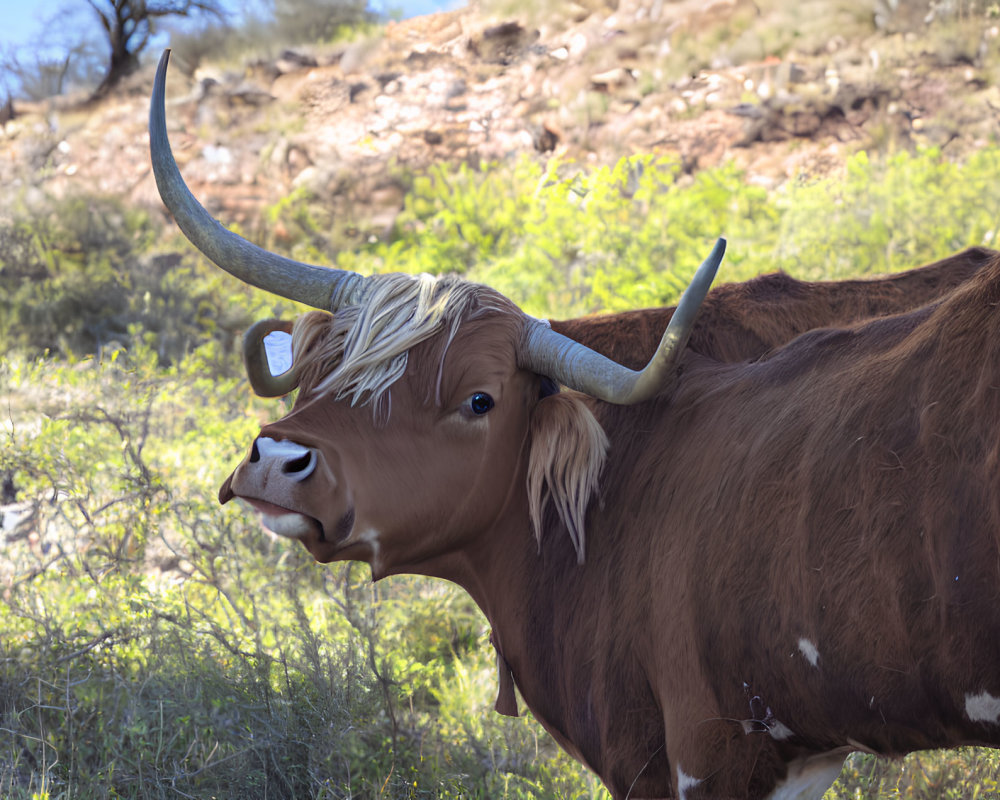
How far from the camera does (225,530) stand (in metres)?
5.19

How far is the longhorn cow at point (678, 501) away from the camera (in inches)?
74.9

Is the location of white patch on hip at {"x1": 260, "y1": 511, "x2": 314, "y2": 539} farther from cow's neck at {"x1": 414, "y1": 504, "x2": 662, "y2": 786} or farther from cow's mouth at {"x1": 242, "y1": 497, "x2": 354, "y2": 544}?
cow's neck at {"x1": 414, "y1": 504, "x2": 662, "y2": 786}

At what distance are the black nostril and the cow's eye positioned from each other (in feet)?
1.80

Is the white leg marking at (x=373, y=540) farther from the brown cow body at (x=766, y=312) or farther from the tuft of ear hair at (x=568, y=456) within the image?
the brown cow body at (x=766, y=312)

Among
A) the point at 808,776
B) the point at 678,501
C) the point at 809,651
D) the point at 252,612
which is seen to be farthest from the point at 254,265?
the point at 252,612

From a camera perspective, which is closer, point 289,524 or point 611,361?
point 289,524

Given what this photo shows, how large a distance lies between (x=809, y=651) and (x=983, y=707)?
0.37 metres

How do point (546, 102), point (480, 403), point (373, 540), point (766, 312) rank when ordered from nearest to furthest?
point (373, 540)
point (480, 403)
point (766, 312)
point (546, 102)

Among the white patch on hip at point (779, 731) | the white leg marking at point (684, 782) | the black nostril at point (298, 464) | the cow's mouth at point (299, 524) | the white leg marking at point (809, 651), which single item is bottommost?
the white leg marking at point (684, 782)

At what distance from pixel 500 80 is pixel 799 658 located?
21213 millimetres

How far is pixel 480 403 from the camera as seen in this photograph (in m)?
2.74

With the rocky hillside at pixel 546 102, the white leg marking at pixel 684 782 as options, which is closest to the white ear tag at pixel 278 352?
the white leg marking at pixel 684 782

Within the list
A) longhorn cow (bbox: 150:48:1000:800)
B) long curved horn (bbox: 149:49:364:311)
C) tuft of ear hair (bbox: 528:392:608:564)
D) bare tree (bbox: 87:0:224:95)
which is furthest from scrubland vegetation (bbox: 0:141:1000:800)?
bare tree (bbox: 87:0:224:95)

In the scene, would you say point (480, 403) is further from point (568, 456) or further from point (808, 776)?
point (808, 776)
